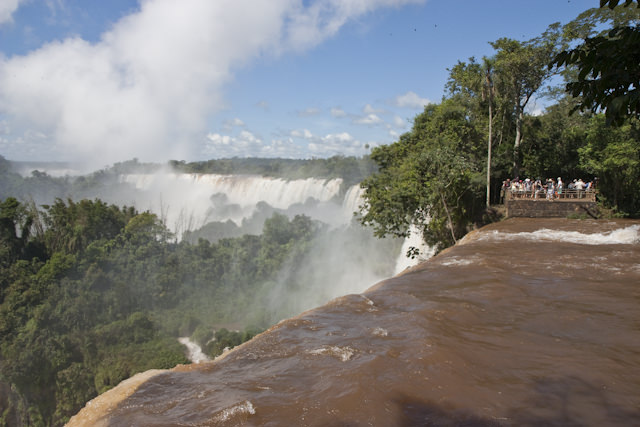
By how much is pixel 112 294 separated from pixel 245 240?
473 inches

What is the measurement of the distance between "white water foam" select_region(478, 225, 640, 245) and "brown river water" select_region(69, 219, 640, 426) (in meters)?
4.45

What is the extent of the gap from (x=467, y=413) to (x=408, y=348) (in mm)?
1252

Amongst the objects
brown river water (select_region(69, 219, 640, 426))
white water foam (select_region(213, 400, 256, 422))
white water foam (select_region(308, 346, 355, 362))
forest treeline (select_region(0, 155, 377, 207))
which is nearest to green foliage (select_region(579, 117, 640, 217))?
brown river water (select_region(69, 219, 640, 426))

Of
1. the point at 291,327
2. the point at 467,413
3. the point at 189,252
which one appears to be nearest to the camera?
the point at 467,413

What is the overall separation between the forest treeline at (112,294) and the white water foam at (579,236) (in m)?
16.9

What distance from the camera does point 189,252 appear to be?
36.9 meters

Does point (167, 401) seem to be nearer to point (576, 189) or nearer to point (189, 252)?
point (576, 189)

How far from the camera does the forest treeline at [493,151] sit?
1522 centimetres

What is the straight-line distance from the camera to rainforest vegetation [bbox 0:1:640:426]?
15750mm

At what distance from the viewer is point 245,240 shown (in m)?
38.4

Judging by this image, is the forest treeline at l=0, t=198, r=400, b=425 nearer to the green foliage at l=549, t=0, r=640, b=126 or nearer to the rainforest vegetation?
the rainforest vegetation

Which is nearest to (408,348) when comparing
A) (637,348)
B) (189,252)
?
(637,348)

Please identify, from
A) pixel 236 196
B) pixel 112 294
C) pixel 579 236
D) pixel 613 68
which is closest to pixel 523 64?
pixel 579 236

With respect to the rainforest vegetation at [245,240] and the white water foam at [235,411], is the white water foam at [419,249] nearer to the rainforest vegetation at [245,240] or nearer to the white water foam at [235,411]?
the rainforest vegetation at [245,240]
